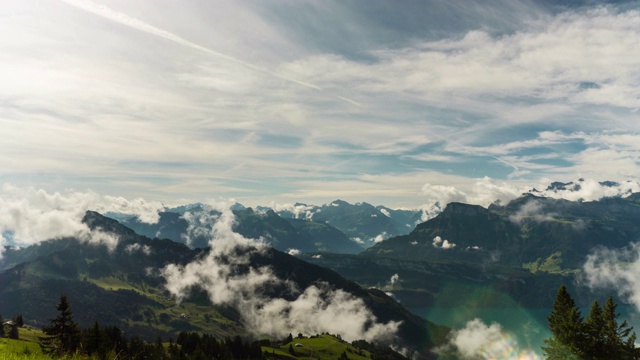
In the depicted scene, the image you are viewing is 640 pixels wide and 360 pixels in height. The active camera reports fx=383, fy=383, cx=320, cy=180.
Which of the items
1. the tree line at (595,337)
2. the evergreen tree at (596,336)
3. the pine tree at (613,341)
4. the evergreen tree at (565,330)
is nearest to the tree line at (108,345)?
the evergreen tree at (565,330)

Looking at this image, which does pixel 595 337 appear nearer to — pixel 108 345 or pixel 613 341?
pixel 613 341

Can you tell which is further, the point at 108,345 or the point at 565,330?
the point at 108,345

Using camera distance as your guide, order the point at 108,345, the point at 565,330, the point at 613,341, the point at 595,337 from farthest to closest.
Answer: the point at 108,345
the point at 565,330
the point at 595,337
the point at 613,341

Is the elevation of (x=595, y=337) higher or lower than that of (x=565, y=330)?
lower

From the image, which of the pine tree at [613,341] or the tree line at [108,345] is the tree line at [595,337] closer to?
the pine tree at [613,341]

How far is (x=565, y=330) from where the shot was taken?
162ft

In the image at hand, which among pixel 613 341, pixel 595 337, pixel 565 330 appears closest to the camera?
pixel 613 341

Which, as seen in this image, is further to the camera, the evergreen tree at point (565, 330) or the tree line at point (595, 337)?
the evergreen tree at point (565, 330)

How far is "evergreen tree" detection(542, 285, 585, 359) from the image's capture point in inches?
1889

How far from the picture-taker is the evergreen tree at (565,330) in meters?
48.0

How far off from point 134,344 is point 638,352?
394 ft

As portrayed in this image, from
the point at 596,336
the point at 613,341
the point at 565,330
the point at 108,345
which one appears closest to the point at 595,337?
the point at 596,336

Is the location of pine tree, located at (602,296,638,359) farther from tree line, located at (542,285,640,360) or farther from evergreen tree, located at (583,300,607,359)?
evergreen tree, located at (583,300,607,359)

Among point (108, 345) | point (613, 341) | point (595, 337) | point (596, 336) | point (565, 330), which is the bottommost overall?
point (108, 345)
